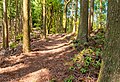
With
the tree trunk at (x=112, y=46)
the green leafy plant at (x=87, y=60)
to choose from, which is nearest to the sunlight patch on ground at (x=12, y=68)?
the green leafy plant at (x=87, y=60)

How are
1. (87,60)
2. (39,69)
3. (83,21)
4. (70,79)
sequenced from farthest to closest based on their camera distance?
(83,21) < (39,69) < (87,60) < (70,79)

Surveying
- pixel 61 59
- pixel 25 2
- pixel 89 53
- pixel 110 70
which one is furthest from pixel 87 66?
pixel 25 2

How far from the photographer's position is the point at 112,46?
5.00 m

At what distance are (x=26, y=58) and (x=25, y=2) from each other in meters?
3.21

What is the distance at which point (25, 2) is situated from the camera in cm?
1179

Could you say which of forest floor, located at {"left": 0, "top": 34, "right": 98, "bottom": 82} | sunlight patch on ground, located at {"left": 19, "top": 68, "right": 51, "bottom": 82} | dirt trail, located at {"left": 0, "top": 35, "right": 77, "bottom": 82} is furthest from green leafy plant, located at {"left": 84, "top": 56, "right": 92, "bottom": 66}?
sunlight patch on ground, located at {"left": 19, "top": 68, "right": 51, "bottom": 82}

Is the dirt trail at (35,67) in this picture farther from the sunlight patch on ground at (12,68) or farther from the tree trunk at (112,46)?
the tree trunk at (112,46)

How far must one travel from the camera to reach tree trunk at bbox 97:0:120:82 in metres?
4.89

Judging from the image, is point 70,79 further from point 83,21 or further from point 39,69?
point 83,21

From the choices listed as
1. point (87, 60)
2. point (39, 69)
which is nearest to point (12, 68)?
point (39, 69)

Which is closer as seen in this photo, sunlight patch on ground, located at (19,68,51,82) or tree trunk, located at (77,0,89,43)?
sunlight patch on ground, located at (19,68,51,82)

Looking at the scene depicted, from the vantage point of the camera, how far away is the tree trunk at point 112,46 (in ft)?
16.0

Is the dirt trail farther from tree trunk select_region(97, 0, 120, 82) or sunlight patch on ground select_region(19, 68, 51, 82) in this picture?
tree trunk select_region(97, 0, 120, 82)

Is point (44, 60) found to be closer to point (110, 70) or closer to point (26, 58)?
point (26, 58)
